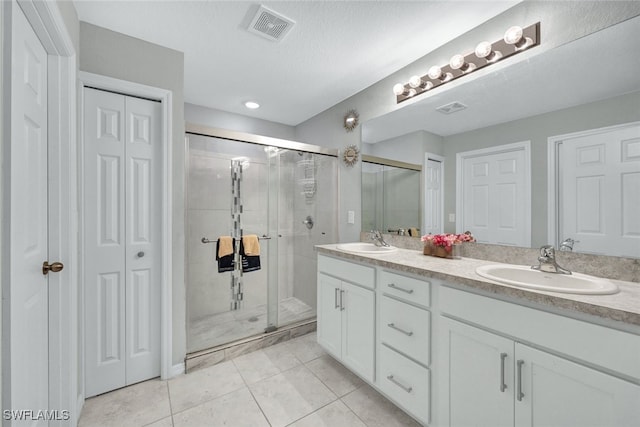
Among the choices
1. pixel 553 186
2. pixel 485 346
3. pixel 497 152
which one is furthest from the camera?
pixel 497 152

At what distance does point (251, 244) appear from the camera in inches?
91.0

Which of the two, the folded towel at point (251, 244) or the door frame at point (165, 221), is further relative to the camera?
the folded towel at point (251, 244)

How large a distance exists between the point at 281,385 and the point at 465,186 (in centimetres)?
182

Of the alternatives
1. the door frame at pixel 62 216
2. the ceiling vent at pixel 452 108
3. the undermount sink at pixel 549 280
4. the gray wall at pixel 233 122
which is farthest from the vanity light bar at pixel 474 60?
the door frame at pixel 62 216

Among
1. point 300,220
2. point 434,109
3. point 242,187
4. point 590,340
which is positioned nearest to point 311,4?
point 434,109

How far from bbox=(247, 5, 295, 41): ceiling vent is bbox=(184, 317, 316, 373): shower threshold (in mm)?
2311

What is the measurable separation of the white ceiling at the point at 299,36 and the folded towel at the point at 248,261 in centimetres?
145

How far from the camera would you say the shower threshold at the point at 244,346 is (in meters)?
1.96

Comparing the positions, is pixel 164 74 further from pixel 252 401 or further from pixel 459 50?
pixel 252 401

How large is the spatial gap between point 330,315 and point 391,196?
112 cm

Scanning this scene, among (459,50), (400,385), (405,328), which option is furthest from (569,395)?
(459,50)

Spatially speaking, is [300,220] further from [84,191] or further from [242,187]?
[84,191]

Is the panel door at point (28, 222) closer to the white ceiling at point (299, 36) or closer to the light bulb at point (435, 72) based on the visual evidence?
the white ceiling at point (299, 36)

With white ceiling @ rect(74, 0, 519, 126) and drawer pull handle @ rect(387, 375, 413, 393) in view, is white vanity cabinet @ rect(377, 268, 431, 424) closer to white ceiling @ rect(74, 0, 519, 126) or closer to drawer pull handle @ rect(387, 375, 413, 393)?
drawer pull handle @ rect(387, 375, 413, 393)
